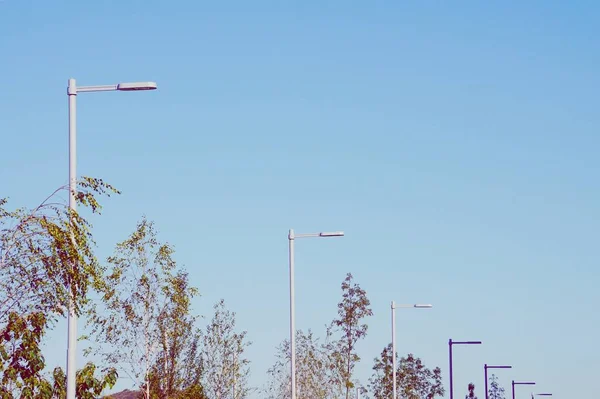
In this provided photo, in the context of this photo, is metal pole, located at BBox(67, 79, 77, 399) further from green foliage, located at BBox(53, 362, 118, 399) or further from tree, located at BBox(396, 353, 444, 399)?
tree, located at BBox(396, 353, 444, 399)

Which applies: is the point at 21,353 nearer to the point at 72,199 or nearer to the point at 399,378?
the point at 72,199

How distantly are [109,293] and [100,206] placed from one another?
22697mm

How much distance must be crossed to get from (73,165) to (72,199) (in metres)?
0.91

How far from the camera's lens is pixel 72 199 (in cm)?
2481

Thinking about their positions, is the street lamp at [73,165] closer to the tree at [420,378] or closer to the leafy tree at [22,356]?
the leafy tree at [22,356]

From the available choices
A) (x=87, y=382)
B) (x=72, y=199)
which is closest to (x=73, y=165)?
(x=72, y=199)

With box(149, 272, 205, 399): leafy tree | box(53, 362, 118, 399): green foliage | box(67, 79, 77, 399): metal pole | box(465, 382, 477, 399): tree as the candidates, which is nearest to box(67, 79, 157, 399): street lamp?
box(67, 79, 77, 399): metal pole

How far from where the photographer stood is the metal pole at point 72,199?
24.8 metres

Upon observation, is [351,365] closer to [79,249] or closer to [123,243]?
[123,243]

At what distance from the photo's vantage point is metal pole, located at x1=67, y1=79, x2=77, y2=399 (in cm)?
2477

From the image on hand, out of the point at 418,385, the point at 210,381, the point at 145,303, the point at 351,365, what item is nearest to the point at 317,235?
the point at 145,303

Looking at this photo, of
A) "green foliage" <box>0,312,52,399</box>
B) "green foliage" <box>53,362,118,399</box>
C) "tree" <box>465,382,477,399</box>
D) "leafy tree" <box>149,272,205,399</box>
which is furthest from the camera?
"tree" <box>465,382,477,399</box>

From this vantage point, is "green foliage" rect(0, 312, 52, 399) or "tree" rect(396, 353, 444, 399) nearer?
"green foliage" rect(0, 312, 52, 399)

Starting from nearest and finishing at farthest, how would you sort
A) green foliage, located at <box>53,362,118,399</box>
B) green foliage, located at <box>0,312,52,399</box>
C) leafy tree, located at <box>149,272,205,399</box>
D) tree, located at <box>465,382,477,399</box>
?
1. green foliage, located at <box>0,312,52,399</box>
2. green foliage, located at <box>53,362,118,399</box>
3. leafy tree, located at <box>149,272,205,399</box>
4. tree, located at <box>465,382,477,399</box>
